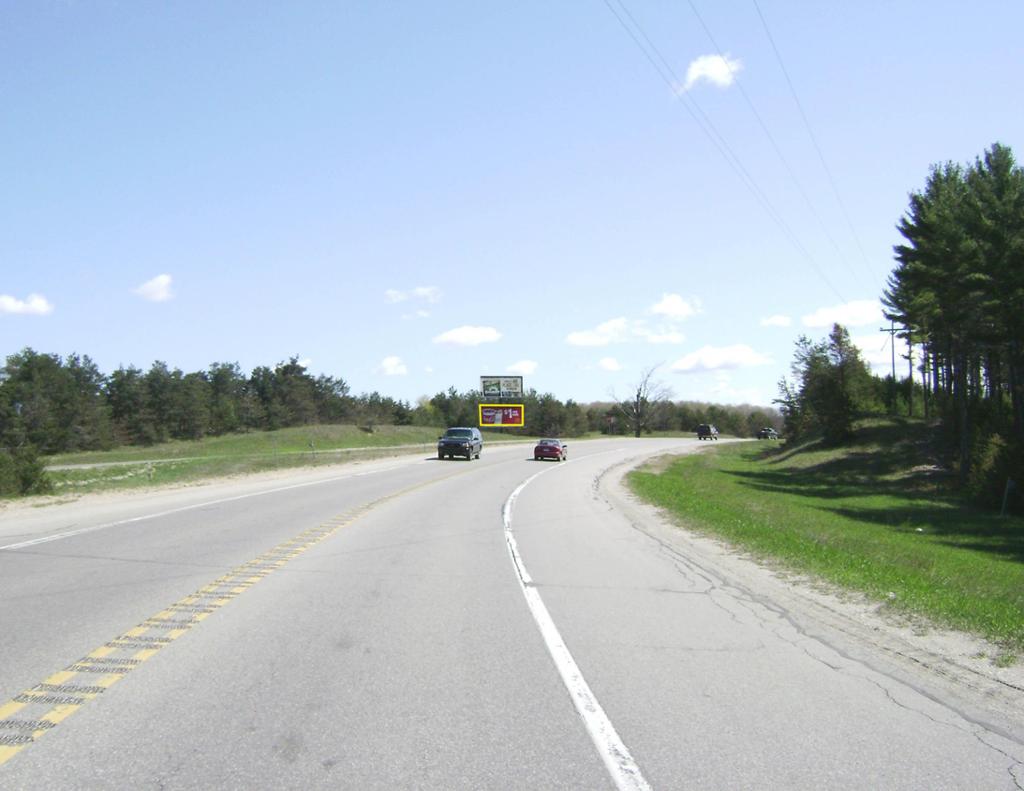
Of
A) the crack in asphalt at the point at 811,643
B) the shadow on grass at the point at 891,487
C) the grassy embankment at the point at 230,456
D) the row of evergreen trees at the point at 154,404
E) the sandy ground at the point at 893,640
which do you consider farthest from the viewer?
the row of evergreen trees at the point at 154,404

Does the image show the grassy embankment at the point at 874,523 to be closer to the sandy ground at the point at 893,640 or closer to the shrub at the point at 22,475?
the sandy ground at the point at 893,640

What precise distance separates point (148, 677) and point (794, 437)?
73.0 metres

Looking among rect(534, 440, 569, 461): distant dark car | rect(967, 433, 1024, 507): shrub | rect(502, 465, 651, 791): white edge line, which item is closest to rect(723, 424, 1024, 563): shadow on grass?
rect(967, 433, 1024, 507): shrub

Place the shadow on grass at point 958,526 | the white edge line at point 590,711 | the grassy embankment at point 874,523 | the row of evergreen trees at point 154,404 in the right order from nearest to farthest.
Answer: the white edge line at point 590,711, the grassy embankment at point 874,523, the shadow on grass at point 958,526, the row of evergreen trees at point 154,404

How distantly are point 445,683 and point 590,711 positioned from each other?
47.2 inches

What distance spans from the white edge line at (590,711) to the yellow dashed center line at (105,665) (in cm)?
336

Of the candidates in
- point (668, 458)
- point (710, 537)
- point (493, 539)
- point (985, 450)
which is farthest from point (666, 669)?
point (668, 458)

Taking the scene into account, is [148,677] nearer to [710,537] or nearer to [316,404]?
[710,537]

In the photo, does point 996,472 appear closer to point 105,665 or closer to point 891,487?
point 891,487

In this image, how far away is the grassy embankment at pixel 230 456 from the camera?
3690 cm

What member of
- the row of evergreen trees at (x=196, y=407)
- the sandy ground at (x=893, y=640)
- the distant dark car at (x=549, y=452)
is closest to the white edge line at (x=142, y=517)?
the sandy ground at (x=893, y=640)

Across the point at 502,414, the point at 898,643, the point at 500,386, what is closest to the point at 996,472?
the point at 898,643

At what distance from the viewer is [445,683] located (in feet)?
20.3

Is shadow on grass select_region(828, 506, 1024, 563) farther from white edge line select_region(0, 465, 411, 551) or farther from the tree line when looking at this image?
white edge line select_region(0, 465, 411, 551)
